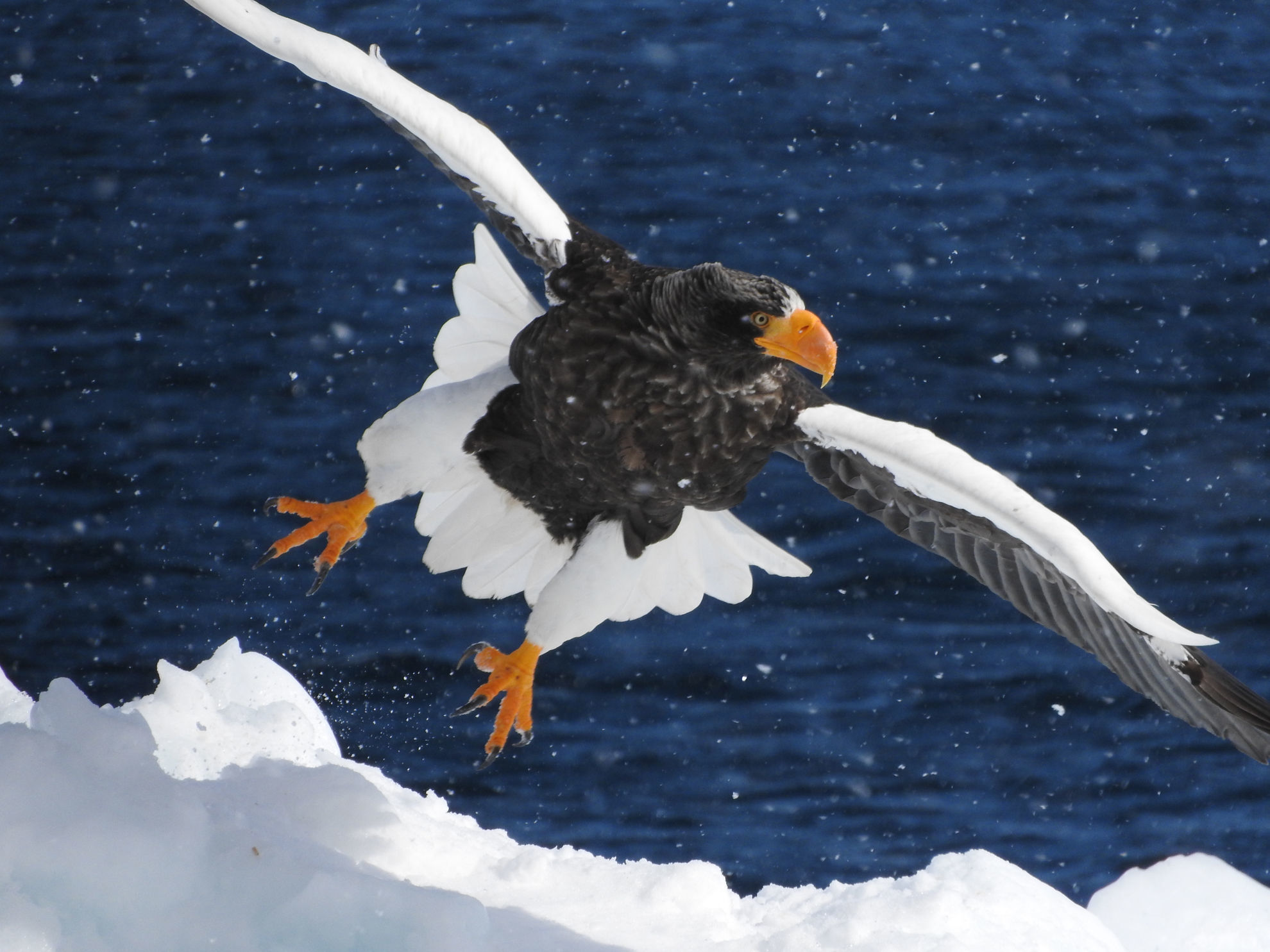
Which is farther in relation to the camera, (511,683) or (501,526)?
(501,526)

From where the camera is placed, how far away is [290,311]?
28.1 ft

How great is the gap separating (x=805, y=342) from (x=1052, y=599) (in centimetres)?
114

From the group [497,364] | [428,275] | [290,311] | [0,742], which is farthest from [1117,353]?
[0,742]

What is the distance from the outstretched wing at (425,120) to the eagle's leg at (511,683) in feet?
3.90

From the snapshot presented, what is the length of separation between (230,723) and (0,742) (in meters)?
1.15

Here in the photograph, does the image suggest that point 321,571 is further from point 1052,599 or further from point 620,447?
point 1052,599

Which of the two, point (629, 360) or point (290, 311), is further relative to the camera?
point (290, 311)

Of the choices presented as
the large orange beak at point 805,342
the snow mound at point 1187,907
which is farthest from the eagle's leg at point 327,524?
the snow mound at point 1187,907

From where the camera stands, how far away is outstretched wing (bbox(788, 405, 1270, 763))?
3.20m

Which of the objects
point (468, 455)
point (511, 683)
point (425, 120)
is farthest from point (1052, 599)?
point (425, 120)

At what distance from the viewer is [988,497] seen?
3.25m

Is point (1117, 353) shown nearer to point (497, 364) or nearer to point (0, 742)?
point (497, 364)

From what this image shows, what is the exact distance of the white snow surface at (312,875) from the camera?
3.11 m

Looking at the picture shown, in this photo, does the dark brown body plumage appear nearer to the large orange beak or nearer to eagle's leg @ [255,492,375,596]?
the large orange beak
